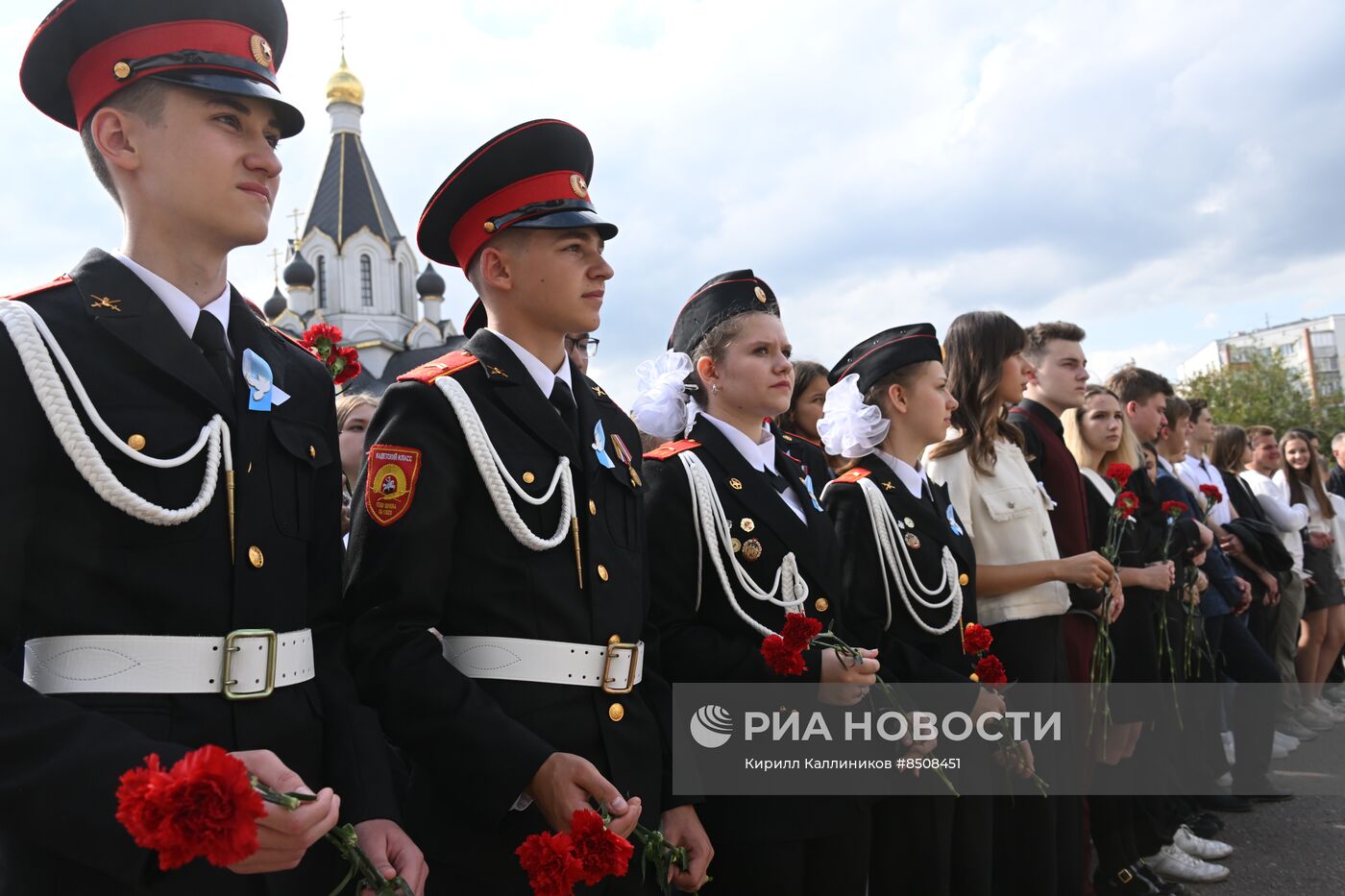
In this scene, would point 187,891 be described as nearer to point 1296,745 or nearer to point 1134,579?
point 1134,579

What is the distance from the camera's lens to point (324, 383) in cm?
210

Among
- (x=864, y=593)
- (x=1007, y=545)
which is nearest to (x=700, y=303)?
(x=864, y=593)

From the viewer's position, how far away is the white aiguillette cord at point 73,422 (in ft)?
5.19

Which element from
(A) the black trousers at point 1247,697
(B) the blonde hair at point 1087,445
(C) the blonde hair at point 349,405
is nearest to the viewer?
(C) the blonde hair at point 349,405

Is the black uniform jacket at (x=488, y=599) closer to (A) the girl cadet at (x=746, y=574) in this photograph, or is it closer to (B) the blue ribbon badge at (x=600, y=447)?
(B) the blue ribbon badge at (x=600, y=447)

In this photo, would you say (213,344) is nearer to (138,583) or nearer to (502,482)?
(138,583)

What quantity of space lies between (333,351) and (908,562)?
197cm

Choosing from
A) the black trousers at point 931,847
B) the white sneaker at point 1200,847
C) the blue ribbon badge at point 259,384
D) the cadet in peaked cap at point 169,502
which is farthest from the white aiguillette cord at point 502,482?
the white sneaker at point 1200,847

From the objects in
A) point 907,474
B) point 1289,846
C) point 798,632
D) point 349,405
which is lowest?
point 1289,846

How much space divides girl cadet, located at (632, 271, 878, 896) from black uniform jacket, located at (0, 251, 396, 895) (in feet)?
4.15

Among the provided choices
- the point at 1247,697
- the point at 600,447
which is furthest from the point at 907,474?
the point at 1247,697

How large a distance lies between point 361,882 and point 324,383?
928mm

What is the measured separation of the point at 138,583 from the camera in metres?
1.62

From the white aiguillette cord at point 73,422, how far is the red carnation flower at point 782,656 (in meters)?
1.41
